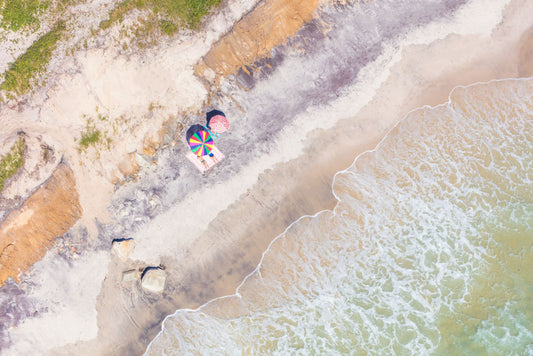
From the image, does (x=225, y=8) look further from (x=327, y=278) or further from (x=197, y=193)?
(x=327, y=278)

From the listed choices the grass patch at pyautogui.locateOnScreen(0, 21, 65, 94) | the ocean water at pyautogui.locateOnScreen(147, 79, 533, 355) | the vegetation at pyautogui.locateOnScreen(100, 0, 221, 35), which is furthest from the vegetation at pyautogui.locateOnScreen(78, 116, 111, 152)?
the ocean water at pyautogui.locateOnScreen(147, 79, 533, 355)

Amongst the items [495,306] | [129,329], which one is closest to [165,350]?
[129,329]

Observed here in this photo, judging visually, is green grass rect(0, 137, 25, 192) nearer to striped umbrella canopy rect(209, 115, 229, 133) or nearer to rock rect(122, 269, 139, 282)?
rock rect(122, 269, 139, 282)

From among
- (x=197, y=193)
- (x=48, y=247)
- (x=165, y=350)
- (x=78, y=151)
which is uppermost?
(x=78, y=151)

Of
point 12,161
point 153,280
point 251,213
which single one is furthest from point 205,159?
point 12,161

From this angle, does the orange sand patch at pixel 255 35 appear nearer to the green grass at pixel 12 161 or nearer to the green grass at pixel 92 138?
the green grass at pixel 92 138

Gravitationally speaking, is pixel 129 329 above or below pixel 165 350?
above

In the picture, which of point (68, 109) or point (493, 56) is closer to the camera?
point (68, 109)
